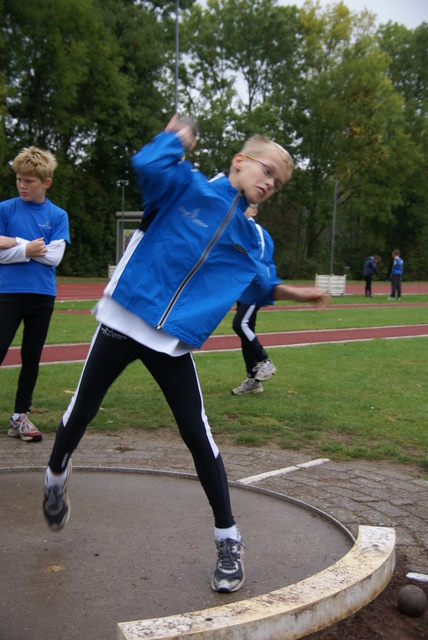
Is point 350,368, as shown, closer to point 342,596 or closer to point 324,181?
point 342,596

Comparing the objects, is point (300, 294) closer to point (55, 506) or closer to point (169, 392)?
point (169, 392)

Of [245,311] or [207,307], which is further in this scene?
[245,311]

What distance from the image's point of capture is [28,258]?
5078mm

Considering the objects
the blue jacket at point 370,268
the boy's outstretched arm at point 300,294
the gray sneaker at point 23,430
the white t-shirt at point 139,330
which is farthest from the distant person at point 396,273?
the white t-shirt at point 139,330

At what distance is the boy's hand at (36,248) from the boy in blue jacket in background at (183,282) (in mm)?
2087

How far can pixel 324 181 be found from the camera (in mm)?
49281

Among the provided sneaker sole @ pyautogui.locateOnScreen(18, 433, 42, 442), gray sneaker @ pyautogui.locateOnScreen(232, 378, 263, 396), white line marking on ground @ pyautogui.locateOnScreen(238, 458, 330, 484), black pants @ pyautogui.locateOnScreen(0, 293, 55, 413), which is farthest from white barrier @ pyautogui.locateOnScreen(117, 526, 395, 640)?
gray sneaker @ pyautogui.locateOnScreen(232, 378, 263, 396)

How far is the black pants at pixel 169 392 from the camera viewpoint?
2.98 meters

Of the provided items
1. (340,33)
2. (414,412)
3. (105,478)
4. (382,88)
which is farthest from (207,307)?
(340,33)

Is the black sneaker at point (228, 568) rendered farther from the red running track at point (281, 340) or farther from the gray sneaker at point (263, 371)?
the red running track at point (281, 340)

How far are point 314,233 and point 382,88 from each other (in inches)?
424

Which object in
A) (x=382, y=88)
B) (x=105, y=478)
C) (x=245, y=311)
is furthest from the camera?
(x=382, y=88)

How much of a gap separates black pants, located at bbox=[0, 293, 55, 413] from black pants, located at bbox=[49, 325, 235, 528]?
2178 millimetres

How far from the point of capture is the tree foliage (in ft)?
113
